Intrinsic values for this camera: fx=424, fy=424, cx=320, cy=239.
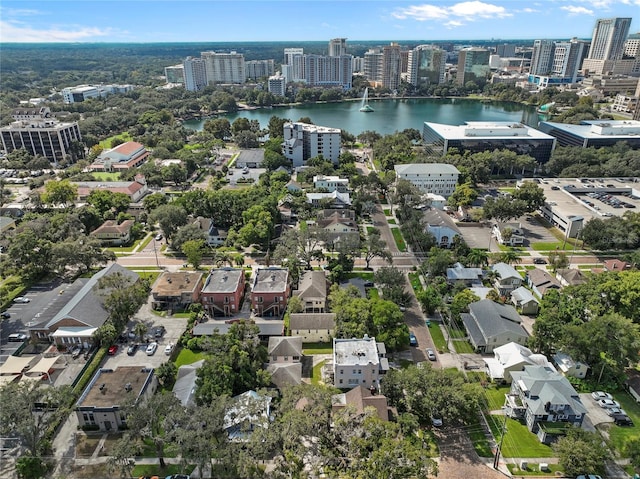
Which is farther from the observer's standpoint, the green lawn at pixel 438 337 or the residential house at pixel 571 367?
the green lawn at pixel 438 337

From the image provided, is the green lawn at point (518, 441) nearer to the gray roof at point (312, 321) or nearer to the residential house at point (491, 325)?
Result: the residential house at point (491, 325)

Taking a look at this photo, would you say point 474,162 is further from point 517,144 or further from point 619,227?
point 619,227

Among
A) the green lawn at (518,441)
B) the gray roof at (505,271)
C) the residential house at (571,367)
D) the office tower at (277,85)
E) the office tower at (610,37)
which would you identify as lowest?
the green lawn at (518,441)

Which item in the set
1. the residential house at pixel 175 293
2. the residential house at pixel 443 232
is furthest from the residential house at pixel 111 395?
the residential house at pixel 443 232

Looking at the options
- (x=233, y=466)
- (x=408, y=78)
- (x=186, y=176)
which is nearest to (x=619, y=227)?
(x=233, y=466)

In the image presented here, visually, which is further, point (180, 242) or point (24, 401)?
point (180, 242)

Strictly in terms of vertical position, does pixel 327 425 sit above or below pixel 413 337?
above

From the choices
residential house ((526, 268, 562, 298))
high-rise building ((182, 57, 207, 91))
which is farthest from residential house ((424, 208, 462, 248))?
high-rise building ((182, 57, 207, 91))
